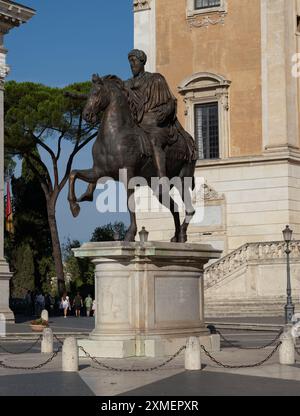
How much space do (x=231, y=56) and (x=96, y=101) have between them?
28.7m

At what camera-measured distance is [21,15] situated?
35031 millimetres

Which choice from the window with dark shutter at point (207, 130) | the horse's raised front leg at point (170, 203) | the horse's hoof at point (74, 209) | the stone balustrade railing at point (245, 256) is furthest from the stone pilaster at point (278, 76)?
the horse's hoof at point (74, 209)

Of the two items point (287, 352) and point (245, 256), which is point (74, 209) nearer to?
point (287, 352)

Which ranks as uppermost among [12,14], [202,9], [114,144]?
[202,9]

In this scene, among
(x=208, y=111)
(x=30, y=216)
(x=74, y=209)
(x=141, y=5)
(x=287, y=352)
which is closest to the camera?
(x=287, y=352)

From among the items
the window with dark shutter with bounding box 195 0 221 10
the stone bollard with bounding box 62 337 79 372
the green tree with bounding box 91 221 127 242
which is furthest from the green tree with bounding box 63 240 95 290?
the stone bollard with bounding box 62 337 79 372

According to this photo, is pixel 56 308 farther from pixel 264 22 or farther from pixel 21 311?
pixel 264 22

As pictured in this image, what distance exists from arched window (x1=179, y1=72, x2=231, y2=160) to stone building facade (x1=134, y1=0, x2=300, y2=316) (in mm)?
48

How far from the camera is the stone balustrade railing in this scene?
128ft

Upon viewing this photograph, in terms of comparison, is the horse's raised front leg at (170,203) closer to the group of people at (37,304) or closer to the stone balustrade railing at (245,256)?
the stone balustrade railing at (245,256)

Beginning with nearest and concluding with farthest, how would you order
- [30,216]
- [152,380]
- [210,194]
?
[152,380] < [210,194] < [30,216]

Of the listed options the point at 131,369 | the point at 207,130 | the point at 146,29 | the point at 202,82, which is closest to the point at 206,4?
the point at 146,29

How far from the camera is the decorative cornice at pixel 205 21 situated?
1779 inches

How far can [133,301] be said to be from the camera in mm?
16344
